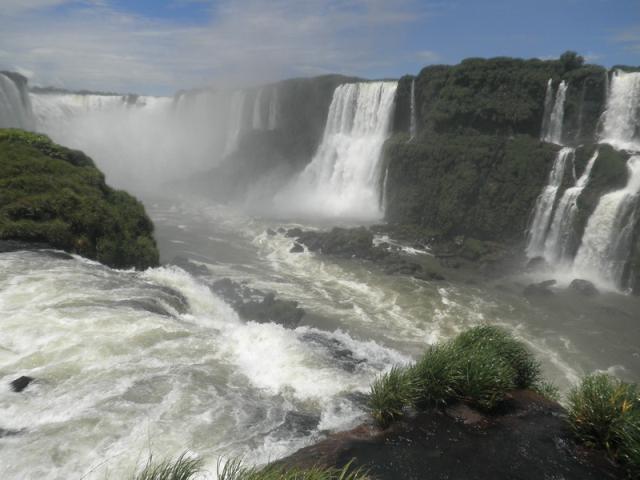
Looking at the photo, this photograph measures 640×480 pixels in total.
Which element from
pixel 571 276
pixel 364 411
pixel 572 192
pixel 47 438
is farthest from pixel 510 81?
pixel 47 438

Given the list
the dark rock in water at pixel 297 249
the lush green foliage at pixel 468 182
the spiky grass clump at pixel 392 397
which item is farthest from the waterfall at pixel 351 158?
the spiky grass clump at pixel 392 397

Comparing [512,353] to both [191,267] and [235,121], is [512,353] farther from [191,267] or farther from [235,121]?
[235,121]

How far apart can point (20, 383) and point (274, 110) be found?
52.6 m

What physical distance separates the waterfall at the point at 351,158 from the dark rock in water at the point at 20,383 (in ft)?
109

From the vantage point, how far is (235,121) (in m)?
62.7

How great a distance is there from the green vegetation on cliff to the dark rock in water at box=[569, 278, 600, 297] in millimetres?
22050

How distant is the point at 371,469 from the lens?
265 inches

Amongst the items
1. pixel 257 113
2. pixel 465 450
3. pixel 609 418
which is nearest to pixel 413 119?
pixel 257 113

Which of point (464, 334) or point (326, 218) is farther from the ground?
point (464, 334)

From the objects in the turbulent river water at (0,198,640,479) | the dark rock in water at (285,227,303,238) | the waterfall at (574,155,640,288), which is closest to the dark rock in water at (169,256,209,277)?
the turbulent river water at (0,198,640,479)

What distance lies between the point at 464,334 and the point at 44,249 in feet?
46.6

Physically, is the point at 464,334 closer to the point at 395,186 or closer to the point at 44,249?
the point at 44,249

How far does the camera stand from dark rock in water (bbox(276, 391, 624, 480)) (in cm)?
675

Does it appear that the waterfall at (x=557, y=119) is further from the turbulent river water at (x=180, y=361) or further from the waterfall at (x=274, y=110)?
the waterfall at (x=274, y=110)
